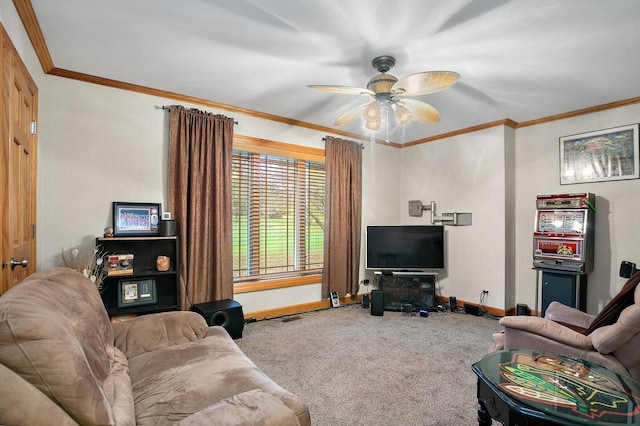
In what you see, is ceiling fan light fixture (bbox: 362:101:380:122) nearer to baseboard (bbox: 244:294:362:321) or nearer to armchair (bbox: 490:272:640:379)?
armchair (bbox: 490:272:640:379)

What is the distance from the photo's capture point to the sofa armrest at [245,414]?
3.58 feet

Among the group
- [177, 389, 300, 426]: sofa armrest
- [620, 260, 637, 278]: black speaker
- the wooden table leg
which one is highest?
[620, 260, 637, 278]: black speaker

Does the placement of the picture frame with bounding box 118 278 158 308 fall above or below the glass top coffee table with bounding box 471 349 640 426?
above

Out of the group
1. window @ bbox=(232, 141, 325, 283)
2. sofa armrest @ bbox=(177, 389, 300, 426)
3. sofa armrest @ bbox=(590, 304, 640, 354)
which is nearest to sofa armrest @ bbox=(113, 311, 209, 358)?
sofa armrest @ bbox=(177, 389, 300, 426)

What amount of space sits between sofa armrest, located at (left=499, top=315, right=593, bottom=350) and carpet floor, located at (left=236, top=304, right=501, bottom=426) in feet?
2.05

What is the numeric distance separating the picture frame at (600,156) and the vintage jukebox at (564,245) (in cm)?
32

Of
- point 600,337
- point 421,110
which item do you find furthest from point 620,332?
point 421,110

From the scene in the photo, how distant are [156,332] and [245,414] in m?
1.31

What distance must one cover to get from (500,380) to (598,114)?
3.70m

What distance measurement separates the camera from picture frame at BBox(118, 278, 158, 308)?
309 centimetres

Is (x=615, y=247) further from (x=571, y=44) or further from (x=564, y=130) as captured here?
(x=571, y=44)

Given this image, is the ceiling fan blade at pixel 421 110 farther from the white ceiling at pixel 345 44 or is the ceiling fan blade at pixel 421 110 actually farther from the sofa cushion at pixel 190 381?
the sofa cushion at pixel 190 381

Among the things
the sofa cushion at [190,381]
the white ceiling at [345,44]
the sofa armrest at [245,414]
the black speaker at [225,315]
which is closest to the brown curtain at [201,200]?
the black speaker at [225,315]

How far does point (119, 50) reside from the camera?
264 centimetres
